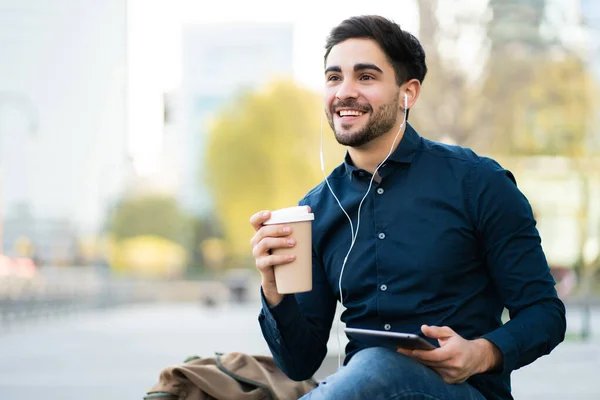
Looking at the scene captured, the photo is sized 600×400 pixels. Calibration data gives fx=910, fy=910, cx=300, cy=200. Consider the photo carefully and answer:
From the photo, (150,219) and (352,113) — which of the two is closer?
(352,113)

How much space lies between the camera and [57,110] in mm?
29500

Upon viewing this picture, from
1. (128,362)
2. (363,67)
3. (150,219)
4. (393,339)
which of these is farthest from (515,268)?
(150,219)

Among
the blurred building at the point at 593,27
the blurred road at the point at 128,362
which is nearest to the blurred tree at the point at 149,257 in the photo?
the blurred building at the point at 593,27

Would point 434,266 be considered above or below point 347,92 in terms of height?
below

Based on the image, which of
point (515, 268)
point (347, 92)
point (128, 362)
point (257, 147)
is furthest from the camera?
point (257, 147)

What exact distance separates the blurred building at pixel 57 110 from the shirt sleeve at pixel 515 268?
21209 millimetres

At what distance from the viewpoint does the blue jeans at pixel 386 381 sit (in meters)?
1.88

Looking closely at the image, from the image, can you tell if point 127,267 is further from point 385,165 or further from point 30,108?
point 385,165

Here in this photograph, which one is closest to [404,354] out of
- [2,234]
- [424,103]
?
[424,103]

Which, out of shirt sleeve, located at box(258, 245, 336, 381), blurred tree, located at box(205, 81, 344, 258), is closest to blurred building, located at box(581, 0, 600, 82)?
blurred tree, located at box(205, 81, 344, 258)

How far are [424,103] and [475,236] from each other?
15.2 m

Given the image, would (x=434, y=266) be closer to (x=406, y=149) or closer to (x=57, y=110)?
(x=406, y=149)

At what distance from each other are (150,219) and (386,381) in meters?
59.4

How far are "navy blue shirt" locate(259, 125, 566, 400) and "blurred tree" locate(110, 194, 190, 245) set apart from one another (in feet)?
180
